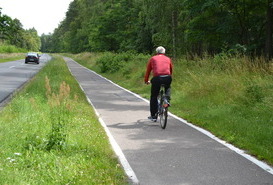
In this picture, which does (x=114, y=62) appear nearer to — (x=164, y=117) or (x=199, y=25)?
(x=199, y=25)

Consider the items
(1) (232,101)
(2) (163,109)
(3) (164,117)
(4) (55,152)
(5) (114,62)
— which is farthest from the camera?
(5) (114,62)

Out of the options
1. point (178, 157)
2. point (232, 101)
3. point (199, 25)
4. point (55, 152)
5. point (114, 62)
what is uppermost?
point (199, 25)

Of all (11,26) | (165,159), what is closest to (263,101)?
(165,159)

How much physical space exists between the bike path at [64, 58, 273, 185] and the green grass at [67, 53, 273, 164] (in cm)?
57

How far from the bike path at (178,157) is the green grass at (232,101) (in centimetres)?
57

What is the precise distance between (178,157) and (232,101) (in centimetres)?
560

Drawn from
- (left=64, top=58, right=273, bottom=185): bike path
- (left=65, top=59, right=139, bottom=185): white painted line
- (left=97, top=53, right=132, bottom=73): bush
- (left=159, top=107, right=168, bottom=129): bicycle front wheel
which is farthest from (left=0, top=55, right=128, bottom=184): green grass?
(left=97, top=53, right=132, bottom=73): bush

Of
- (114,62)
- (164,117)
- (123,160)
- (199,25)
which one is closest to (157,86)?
(164,117)

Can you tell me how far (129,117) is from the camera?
10484 mm

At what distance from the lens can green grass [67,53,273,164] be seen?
7.34 metres

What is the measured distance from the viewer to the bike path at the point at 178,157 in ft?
16.1

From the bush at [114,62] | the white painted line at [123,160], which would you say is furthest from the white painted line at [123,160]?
the bush at [114,62]

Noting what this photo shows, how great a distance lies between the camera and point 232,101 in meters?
11.1

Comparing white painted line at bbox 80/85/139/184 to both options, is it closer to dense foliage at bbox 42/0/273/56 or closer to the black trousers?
the black trousers
